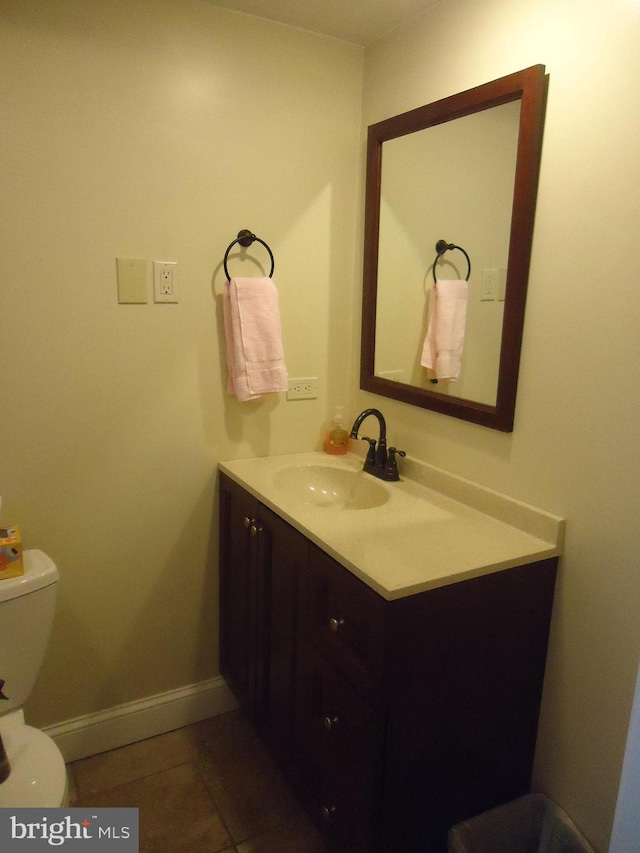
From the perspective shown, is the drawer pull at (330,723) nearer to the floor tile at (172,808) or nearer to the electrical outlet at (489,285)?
the floor tile at (172,808)

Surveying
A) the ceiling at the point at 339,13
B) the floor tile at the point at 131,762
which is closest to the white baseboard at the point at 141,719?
the floor tile at the point at 131,762

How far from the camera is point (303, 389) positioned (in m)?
2.08

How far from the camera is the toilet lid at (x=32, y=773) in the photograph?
1240 millimetres

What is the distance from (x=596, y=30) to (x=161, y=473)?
156 centimetres

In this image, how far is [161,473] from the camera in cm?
190

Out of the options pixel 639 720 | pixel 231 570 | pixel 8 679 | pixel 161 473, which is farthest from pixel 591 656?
pixel 8 679

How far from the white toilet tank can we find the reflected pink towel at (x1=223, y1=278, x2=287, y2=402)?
747 mm

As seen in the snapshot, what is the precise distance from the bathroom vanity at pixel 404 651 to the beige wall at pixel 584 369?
7 centimetres

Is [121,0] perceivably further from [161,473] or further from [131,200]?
[161,473]

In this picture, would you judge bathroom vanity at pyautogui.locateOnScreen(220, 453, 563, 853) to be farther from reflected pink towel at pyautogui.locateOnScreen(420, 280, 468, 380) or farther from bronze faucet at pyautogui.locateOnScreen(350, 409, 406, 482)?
reflected pink towel at pyautogui.locateOnScreen(420, 280, 468, 380)

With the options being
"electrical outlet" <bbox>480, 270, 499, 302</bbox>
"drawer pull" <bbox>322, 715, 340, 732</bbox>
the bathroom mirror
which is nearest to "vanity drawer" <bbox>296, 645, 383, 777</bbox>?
"drawer pull" <bbox>322, 715, 340, 732</bbox>

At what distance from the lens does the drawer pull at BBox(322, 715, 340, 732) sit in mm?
1389

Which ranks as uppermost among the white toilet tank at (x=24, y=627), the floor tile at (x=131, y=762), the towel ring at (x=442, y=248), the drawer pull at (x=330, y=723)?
the towel ring at (x=442, y=248)

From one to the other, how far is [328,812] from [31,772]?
2.20 feet
